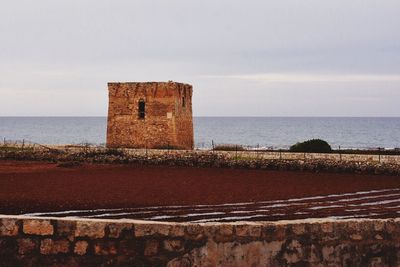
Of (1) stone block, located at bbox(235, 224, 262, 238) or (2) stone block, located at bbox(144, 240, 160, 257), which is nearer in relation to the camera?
(2) stone block, located at bbox(144, 240, 160, 257)

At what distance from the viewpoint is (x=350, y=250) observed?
8.59 meters

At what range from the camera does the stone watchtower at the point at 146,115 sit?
36125mm

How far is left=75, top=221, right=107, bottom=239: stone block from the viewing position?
7.57 meters

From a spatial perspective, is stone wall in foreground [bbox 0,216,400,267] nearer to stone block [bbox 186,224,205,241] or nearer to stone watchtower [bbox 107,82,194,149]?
stone block [bbox 186,224,205,241]

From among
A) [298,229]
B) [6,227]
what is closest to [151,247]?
[6,227]

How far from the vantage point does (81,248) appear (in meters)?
7.61

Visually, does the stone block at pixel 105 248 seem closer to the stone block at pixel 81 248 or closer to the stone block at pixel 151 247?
the stone block at pixel 81 248

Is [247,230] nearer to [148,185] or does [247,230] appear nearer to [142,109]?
[148,185]

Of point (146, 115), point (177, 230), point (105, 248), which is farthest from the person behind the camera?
point (146, 115)

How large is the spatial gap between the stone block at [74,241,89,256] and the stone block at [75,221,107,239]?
103 millimetres

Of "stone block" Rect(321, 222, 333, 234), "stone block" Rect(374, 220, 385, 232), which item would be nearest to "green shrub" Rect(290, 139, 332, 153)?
"stone block" Rect(374, 220, 385, 232)

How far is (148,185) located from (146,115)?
57.0 ft

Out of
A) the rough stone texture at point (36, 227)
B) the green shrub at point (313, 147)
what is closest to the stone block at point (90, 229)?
the rough stone texture at point (36, 227)

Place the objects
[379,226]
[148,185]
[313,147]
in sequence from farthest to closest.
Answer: [313,147]
[148,185]
[379,226]
